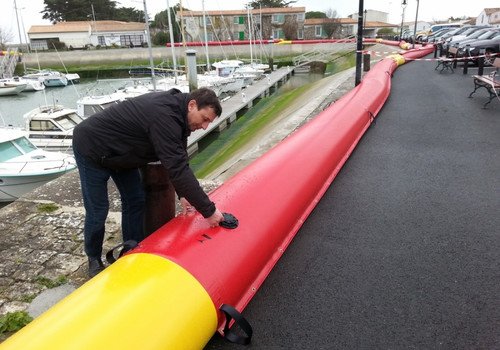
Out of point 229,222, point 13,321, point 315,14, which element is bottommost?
point 13,321

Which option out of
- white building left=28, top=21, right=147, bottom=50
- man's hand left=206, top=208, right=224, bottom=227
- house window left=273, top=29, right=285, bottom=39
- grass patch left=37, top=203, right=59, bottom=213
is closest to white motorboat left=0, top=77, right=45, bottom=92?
white building left=28, top=21, right=147, bottom=50

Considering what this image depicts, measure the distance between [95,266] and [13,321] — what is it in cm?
72

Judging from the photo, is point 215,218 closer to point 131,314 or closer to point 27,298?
point 131,314

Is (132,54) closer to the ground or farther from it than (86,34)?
closer to the ground

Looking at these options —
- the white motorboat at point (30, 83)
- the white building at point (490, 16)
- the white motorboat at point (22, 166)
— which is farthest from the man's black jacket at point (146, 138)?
the white building at point (490, 16)

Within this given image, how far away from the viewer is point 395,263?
3568 millimetres

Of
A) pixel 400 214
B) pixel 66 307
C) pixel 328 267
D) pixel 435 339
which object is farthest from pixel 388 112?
pixel 66 307

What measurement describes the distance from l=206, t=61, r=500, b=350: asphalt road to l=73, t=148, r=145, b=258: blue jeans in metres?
1.31

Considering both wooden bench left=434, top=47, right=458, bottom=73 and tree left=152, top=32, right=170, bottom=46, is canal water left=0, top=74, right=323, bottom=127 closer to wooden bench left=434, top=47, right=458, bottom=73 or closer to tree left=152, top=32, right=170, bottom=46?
wooden bench left=434, top=47, right=458, bottom=73

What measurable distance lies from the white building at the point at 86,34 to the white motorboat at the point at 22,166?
6120 centimetres

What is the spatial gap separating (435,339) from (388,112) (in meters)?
7.75

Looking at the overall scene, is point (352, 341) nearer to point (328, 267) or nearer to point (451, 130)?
point (328, 267)

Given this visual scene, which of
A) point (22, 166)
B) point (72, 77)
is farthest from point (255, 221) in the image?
point (72, 77)

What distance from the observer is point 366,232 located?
13.6ft
